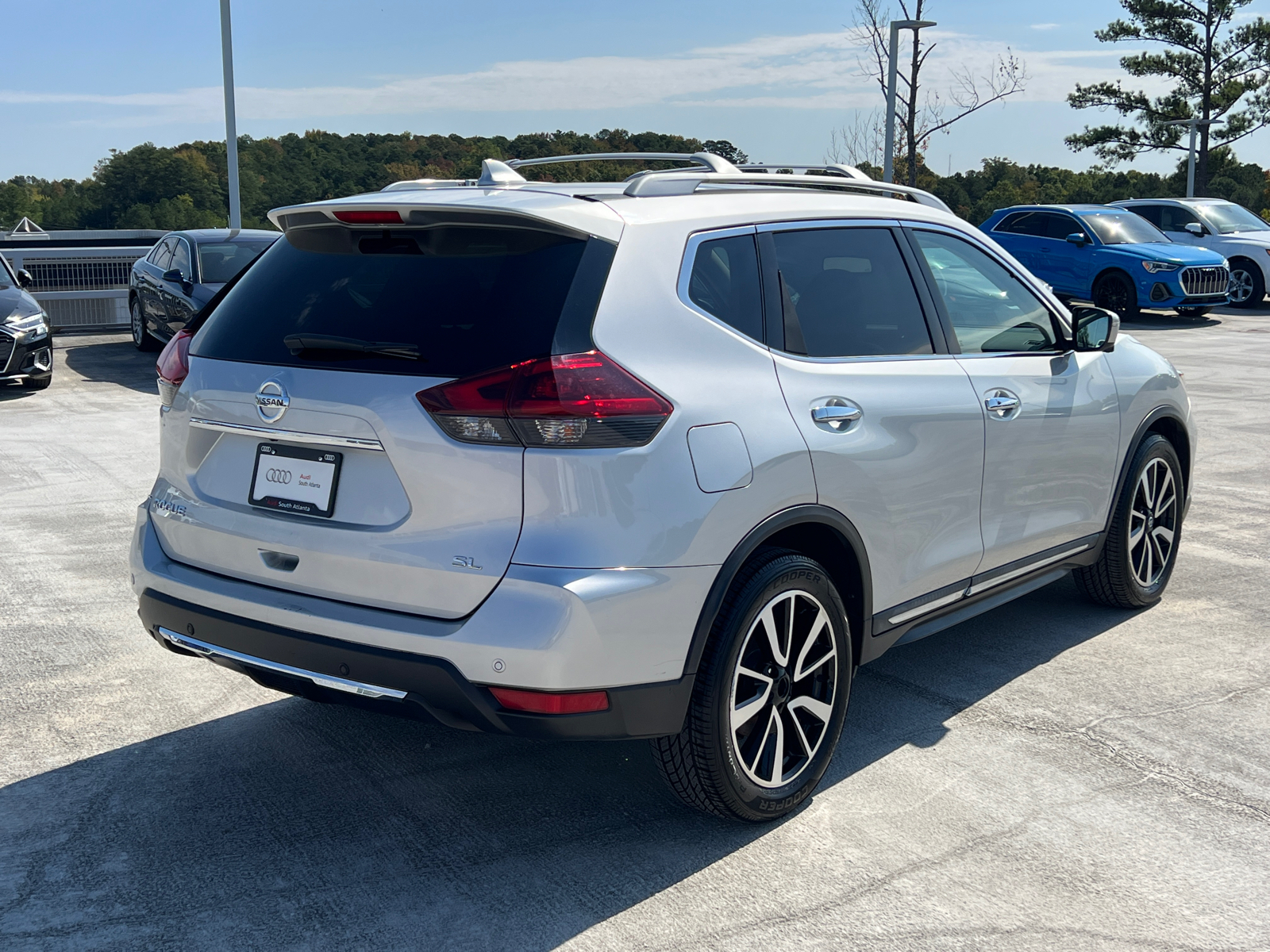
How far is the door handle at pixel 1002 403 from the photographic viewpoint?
14.5 ft

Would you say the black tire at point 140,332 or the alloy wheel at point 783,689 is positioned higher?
the black tire at point 140,332

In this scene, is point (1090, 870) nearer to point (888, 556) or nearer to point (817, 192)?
point (888, 556)

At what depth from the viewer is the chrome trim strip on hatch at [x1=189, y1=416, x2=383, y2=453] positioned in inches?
126

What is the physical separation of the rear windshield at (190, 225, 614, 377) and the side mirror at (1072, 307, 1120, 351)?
2.52 metres

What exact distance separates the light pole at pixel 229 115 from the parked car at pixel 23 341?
8.82 m

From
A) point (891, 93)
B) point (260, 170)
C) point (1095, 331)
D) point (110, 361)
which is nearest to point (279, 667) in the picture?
point (1095, 331)

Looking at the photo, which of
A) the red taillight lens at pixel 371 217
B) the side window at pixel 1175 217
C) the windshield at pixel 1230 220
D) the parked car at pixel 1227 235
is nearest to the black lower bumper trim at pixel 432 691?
the red taillight lens at pixel 371 217

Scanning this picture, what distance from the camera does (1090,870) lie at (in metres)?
3.38

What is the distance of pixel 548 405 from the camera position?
10.00ft

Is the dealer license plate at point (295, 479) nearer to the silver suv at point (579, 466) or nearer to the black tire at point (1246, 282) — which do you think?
the silver suv at point (579, 466)

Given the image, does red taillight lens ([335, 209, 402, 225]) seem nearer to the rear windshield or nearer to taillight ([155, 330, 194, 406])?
the rear windshield

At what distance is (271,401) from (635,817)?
5.15ft

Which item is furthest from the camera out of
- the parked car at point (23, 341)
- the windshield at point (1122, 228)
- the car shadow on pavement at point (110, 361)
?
the windshield at point (1122, 228)

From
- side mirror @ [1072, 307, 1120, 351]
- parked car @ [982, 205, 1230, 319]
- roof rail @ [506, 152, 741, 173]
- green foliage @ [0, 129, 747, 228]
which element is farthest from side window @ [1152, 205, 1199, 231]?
roof rail @ [506, 152, 741, 173]
